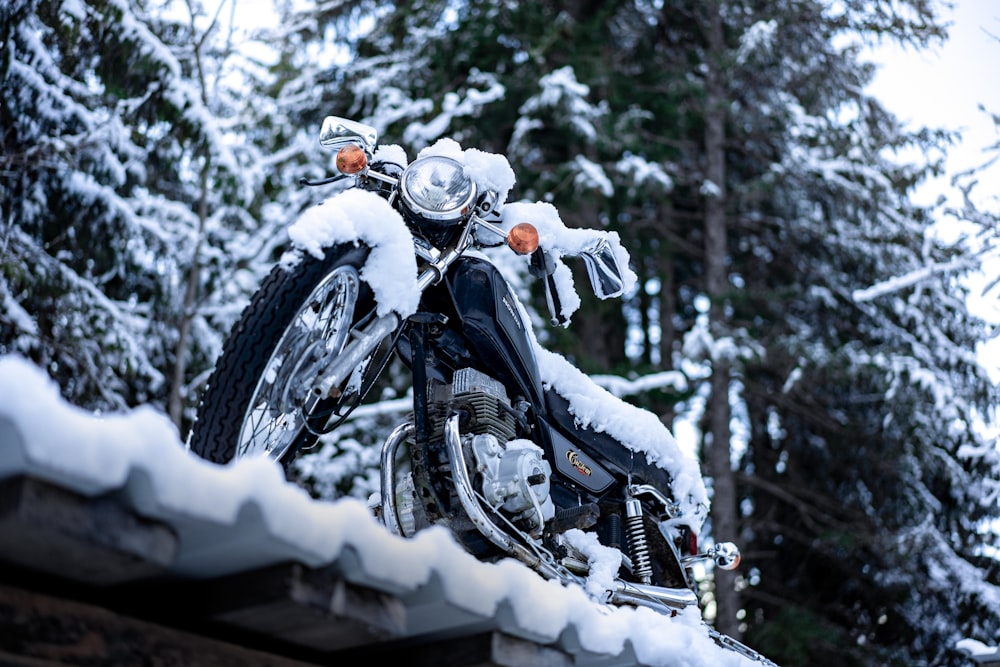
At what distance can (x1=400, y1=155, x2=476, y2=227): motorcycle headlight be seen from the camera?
385cm

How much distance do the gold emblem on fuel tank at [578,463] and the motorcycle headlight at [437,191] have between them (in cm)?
105

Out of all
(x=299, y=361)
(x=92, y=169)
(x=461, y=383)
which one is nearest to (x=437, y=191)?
(x=461, y=383)

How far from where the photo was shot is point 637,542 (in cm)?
465

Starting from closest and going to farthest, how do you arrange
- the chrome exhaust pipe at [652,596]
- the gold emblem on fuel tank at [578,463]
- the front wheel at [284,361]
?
1. the front wheel at [284,361]
2. the chrome exhaust pipe at [652,596]
3. the gold emblem on fuel tank at [578,463]

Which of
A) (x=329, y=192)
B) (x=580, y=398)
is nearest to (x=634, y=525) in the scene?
(x=580, y=398)

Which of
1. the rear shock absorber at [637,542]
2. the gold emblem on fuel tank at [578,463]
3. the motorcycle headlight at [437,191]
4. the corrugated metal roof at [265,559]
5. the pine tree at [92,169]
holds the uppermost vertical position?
the pine tree at [92,169]

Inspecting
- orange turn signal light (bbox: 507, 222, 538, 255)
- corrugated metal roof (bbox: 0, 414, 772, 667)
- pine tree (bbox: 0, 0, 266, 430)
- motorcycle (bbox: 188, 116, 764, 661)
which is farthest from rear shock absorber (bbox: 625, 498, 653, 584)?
pine tree (bbox: 0, 0, 266, 430)

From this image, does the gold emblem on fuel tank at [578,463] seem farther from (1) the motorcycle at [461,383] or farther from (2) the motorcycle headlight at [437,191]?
(2) the motorcycle headlight at [437,191]

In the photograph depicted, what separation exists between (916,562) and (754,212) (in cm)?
519

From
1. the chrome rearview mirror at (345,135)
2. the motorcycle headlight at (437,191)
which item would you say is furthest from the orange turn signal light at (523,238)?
the chrome rearview mirror at (345,135)

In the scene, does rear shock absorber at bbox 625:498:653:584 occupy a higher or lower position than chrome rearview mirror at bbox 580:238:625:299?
lower

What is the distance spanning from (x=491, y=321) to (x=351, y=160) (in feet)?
2.39

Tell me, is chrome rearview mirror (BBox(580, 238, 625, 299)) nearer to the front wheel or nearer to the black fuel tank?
the black fuel tank

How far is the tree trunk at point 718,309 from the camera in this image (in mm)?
12016
